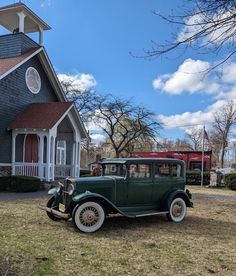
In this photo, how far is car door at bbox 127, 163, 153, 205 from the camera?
9297 mm

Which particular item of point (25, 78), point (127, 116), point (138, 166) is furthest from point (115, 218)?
point (127, 116)

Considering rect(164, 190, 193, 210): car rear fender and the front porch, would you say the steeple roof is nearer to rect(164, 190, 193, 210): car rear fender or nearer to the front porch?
the front porch

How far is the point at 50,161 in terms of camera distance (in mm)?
19906

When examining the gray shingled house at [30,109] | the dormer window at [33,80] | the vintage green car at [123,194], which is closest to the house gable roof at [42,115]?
the gray shingled house at [30,109]

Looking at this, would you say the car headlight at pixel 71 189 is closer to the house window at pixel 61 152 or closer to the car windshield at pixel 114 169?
the car windshield at pixel 114 169

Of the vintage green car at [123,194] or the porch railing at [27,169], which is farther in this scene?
the porch railing at [27,169]

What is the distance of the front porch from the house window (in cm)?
133

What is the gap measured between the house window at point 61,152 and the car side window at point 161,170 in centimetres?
1548

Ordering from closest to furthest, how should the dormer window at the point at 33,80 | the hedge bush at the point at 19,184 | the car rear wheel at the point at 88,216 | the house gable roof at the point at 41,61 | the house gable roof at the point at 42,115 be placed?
the car rear wheel at the point at 88,216, the hedge bush at the point at 19,184, the house gable roof at the point at 42,115, the house gable roof at the point at 41,61, the dormer window at the point at 33,80

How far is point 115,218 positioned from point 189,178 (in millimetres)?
22180

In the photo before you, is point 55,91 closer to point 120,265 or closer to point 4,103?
point 4,103

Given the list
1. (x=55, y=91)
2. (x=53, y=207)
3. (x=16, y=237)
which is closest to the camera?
(x=16, y=237)

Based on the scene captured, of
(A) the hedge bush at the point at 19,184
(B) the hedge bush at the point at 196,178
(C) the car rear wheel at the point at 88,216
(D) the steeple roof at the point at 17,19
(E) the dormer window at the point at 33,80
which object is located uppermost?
(D) the steeple roof at the point at 17,19

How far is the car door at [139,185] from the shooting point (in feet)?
30.5
